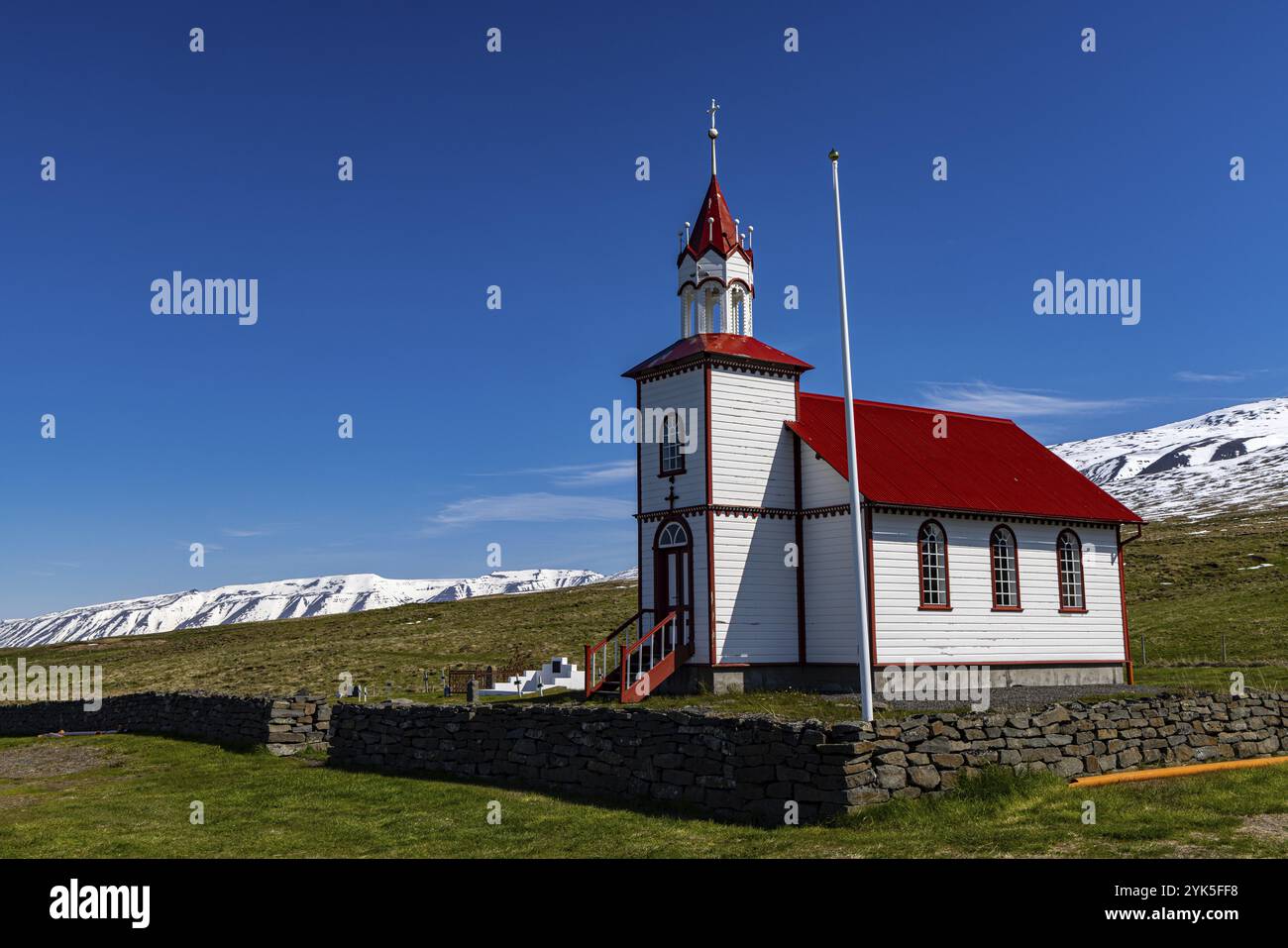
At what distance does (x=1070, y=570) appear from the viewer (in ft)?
111

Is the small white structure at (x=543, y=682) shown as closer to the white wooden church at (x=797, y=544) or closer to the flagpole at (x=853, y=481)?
the white wooden church at (x=797, y=544)

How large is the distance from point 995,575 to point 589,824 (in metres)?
20.2

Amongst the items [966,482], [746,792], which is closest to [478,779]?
[746,792]

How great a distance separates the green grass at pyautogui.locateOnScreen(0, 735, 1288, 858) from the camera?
1239 centimetres

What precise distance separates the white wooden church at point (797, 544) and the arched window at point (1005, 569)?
0.19 feet

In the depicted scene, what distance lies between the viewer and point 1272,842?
11.7 metres

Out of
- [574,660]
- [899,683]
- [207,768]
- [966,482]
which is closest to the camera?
[207,768]

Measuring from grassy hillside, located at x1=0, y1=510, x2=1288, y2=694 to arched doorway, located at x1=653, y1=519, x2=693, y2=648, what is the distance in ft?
48.2

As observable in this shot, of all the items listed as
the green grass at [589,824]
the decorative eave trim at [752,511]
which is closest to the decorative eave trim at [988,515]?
the decorative eave trim at [752,511]

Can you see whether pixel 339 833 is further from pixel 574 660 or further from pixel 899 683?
pixel 574 660

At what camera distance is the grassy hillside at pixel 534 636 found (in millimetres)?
43219

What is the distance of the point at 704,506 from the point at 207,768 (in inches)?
553

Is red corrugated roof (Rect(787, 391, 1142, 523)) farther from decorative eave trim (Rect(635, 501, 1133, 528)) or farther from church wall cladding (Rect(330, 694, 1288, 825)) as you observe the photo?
church wall cladding (Rect(330, 694, 1288, 825))

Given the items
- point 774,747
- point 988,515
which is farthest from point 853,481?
point 988,515
